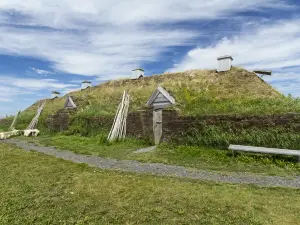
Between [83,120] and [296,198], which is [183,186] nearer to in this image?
[296,198]

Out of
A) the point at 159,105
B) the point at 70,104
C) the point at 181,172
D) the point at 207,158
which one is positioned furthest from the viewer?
the point at 70,104

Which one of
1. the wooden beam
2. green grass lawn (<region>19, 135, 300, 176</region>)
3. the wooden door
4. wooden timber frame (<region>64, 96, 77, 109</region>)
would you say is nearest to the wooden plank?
green grass lawn (<region>19, 135, 300, 176</region>)

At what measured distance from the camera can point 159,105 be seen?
16.8m

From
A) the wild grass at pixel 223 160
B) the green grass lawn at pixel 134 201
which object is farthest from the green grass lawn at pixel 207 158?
the green grass lawn at pixel 134 201

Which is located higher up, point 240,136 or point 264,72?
point 264,72

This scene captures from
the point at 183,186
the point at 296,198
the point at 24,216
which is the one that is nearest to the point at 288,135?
the point at 296,198

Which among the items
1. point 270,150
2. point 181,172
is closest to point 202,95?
point 270,150

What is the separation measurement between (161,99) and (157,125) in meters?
2.09

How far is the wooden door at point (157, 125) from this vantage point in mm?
15287

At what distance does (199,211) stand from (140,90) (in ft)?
59.5

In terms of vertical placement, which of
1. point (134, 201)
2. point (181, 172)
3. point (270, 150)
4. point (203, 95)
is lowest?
point (134, 201)

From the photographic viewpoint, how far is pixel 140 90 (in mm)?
22984

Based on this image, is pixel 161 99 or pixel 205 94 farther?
pixel 205 94

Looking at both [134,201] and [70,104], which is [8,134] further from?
[134,201]
